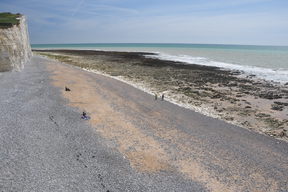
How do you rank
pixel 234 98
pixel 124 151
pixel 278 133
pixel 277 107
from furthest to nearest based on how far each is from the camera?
1. pixel 234 98
2. pixel 277 107
3. pixel 278 133
4. pixel 124 151

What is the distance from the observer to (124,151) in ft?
30.6

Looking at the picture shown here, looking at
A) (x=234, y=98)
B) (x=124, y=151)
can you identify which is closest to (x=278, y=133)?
(x=234, y=98)

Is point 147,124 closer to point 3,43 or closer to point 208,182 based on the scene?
point 208,182

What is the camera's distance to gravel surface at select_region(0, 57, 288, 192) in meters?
7.33

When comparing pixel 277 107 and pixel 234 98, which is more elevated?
pixel 234 98

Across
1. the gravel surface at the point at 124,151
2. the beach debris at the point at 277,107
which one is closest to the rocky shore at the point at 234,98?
the beach debris at the point at 277,107

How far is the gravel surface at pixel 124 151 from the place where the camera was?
7.33 metres

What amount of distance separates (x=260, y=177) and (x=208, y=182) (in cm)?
209

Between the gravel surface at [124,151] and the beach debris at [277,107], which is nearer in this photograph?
the gravel surface at [124,151]

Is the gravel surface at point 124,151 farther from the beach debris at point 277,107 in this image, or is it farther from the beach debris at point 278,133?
the beach debris at point 277,107

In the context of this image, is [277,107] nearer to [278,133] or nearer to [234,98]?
[234,98]

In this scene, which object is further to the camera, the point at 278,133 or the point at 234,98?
the point at 234,98

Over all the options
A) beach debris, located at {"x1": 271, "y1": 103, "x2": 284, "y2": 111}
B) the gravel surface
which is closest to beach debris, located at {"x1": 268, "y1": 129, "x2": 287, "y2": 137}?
the gravel surface

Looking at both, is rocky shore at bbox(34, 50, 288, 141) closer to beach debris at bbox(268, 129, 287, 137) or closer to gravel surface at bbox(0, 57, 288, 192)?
beach debris at bbox(268, 129, 287, 137)
